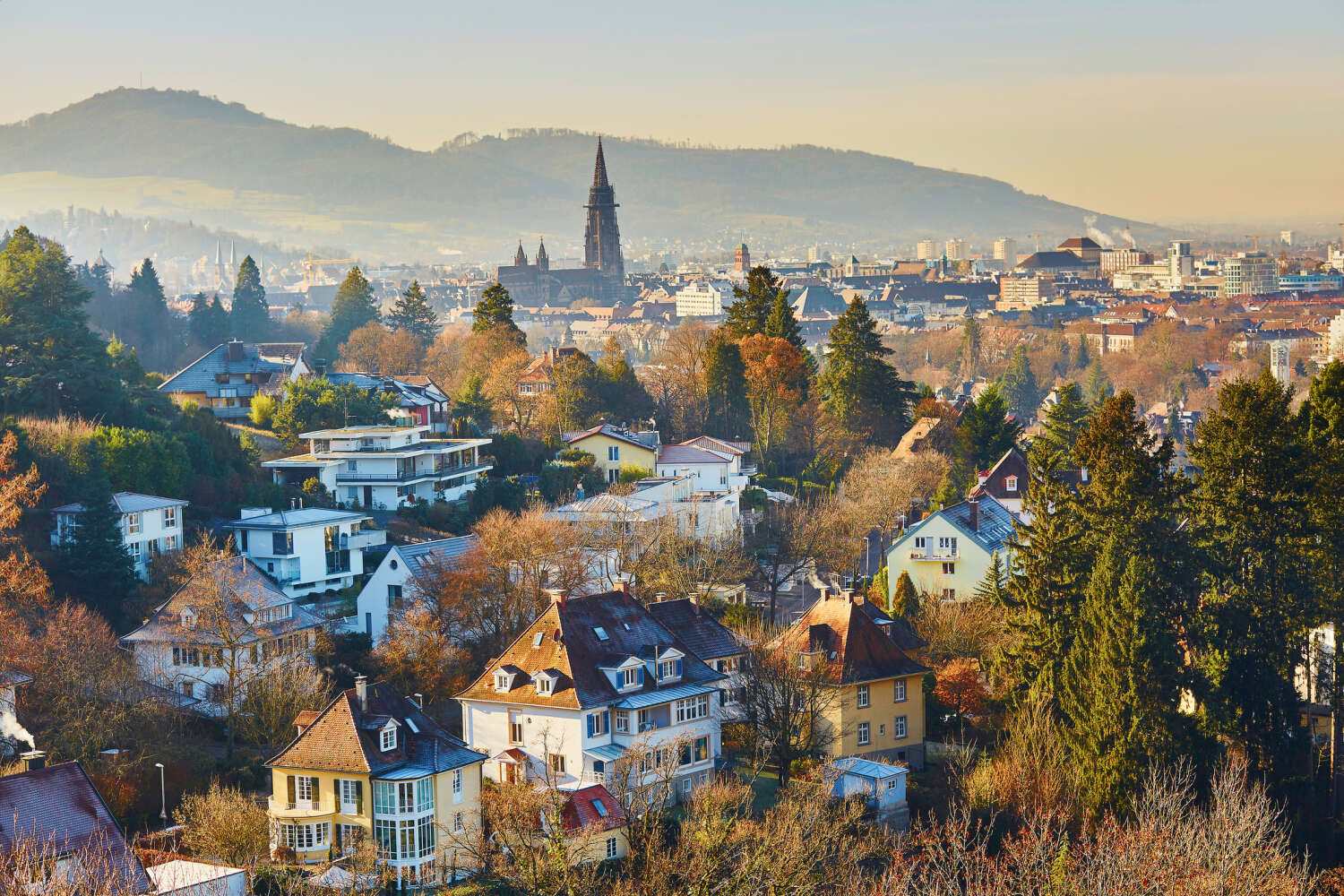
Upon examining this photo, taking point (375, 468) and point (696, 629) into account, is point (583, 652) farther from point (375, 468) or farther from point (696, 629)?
point (375, 468)

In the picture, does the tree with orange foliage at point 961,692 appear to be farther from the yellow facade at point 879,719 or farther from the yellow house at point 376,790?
the yellow house at point 376,790

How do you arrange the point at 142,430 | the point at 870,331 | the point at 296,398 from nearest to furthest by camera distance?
the point at 142,430
the point at 296,398
the point at 870,331

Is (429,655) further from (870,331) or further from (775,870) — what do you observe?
(870,331)

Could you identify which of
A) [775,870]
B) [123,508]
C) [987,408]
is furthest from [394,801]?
[987,408]

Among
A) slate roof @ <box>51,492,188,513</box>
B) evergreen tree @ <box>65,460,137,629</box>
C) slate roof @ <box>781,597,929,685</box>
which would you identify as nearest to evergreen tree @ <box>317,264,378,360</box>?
slate roof @ <box>51,492,188,513</box>

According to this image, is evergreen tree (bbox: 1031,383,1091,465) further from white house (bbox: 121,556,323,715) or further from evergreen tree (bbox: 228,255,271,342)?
evergreen tree (bbox: 228,255,271,342)

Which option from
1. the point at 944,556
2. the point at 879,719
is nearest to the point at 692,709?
the point at 879,719

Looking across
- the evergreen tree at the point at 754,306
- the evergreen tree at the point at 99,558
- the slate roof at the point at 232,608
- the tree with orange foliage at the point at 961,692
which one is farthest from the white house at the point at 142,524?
the evergreen tree at the point at 754,306

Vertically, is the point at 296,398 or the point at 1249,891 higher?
the point at 296,398

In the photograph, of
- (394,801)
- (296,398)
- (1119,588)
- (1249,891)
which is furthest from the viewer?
(296,398)
